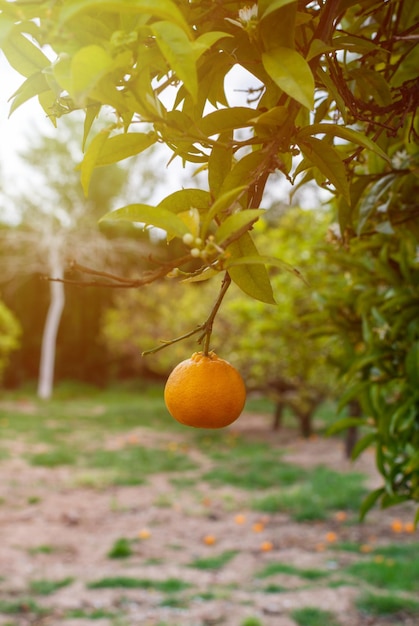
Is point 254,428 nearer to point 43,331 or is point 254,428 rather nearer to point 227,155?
point 43,331

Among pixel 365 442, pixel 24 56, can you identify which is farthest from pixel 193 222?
pixel 365 442

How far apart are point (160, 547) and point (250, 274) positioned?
12.2 feet

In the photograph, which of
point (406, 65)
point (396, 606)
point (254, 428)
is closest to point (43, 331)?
point (254, 428)

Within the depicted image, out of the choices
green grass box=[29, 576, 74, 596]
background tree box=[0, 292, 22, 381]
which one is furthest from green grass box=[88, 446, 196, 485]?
background tree box=[0, 292, 22, 381]

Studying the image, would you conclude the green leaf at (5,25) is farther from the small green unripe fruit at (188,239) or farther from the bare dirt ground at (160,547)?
the bare dirt ground at (160,547)

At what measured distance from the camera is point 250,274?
0.66 metres

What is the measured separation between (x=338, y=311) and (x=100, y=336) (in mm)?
12568

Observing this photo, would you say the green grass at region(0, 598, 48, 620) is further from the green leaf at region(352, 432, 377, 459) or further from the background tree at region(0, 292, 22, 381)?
the background tree at region(0, 292, 22, 381)

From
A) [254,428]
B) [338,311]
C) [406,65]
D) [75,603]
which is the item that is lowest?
[75,603]

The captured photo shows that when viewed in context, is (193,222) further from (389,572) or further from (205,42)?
(389,572)

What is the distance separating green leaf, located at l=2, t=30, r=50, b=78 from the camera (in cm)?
61

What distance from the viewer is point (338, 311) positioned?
1.88 metres

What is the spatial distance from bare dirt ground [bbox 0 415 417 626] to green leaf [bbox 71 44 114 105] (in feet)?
7.83

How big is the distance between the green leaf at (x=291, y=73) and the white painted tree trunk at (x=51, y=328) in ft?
41.1
